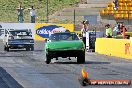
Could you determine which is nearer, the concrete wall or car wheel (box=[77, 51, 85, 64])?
car wheel (box=[77, 51, 85, 64])

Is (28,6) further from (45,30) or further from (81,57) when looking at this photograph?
(81,57)

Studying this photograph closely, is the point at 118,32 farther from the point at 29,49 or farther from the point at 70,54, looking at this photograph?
the point at 70,54

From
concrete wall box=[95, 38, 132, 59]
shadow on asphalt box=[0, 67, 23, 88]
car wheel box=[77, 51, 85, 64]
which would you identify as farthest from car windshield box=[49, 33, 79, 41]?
shadow on asphalt box=[0, 67, 23, 88]

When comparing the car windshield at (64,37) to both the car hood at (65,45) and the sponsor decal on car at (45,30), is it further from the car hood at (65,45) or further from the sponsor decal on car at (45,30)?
the sponsor decal on car at (45,30)

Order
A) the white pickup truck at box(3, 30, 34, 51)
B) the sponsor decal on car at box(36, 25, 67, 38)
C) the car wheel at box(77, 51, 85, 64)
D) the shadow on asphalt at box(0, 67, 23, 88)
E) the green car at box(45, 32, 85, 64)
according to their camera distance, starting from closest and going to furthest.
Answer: the shadow on asphalt at box(0, 67, 23, 88), the green car at box(45, 32, 85, 64), the car wheel at box(77, 51, 85, 64), the white pickup truck at box(3, 30, 34, 51), the sponsor decal on car at box(36, 25, 67, 38)

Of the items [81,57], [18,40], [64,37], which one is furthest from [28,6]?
[81,57]

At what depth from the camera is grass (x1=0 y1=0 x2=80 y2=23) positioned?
6728 centimetres

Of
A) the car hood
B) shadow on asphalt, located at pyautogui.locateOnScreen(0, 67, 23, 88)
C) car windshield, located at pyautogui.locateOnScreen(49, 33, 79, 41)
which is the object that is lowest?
shadow on asphalt, located at pyautogui.locateOnScreen(0, 67, 23, 88)

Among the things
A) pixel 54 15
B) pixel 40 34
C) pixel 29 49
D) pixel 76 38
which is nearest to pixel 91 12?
pixel 54 15

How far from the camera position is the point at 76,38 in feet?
88.8

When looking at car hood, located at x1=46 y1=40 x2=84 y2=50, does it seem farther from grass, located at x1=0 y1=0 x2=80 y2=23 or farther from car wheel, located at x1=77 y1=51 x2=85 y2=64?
grass, located at x1=0 y1=0 x2=80 y2=23

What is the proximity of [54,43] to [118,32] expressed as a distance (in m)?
18.0

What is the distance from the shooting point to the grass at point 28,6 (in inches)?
A: 2649

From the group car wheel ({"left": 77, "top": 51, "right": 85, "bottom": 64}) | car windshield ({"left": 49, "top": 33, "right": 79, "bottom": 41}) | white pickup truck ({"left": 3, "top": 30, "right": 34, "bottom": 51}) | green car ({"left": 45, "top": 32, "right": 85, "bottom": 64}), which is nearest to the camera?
green car ({"left": 45, "top": 32, "right": 85, "bottom": 64})
